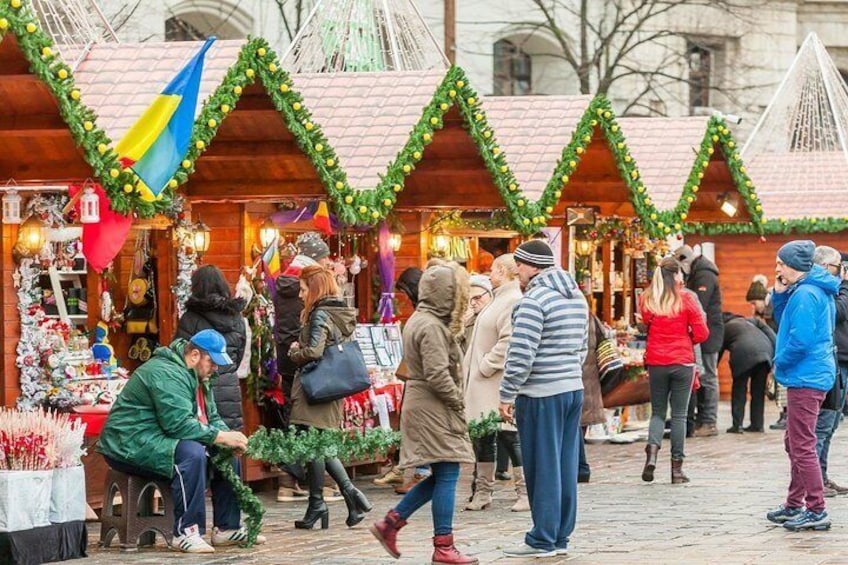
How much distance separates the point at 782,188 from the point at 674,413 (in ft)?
41.6

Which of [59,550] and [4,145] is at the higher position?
[4,145]

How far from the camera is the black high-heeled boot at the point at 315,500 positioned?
12.5 meters

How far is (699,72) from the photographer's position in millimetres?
39875

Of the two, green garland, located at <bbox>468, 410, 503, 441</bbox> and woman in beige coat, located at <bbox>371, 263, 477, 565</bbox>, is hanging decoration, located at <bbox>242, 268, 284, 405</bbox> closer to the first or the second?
green garland, located at <bbox>468, 410, 503, 441</bbox>

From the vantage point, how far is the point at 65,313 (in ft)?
45.9

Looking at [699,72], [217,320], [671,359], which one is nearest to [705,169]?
[671,359]

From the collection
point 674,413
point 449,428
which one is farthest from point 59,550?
point 674,413

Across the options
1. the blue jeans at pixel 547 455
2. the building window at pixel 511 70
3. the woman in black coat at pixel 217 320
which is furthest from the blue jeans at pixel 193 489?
the building window at pixel 511 70

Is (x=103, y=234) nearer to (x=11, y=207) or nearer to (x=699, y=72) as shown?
(x=11, y=207)

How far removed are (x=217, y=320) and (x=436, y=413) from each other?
2909 mm

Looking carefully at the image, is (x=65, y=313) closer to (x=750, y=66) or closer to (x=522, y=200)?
(x=522, y=200)

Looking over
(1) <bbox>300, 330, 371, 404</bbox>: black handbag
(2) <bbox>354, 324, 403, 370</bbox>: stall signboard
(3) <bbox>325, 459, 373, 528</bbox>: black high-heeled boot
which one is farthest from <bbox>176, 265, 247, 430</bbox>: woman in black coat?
(2) <bbox>354, 324, 403, 370</bbox>: stall signboard

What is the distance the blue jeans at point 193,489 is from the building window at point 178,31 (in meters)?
20.0

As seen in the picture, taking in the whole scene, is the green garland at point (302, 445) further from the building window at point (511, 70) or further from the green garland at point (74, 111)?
the building window at point (511, 70)
